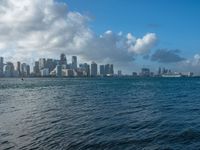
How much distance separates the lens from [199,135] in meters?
26.6

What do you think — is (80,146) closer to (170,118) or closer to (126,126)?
(126,126)

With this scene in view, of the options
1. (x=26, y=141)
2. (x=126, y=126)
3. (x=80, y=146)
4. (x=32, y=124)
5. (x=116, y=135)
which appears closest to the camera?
(x=80, y=146)

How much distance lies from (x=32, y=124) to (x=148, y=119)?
12975mm

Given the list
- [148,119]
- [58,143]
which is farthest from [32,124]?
[148,119]

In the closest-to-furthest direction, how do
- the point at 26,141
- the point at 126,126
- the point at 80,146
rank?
the point at 80,146, the point at 26,141, the point at 126,126

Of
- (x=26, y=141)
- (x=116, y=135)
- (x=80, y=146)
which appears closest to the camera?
(x=80, y=146)

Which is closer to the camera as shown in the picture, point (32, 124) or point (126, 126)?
point (126, 126)

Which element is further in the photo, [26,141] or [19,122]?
[19,122]

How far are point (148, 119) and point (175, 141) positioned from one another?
438 inches

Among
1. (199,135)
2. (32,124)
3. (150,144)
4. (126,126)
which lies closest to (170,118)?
(126,126)

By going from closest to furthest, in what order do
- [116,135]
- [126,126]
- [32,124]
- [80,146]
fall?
1. [80,146]
2. [116,135]
3. [126,126]
4. [32,124]

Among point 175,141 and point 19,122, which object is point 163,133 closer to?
point 175,141

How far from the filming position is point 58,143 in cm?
2500

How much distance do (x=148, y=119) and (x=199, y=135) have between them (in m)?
9.87
